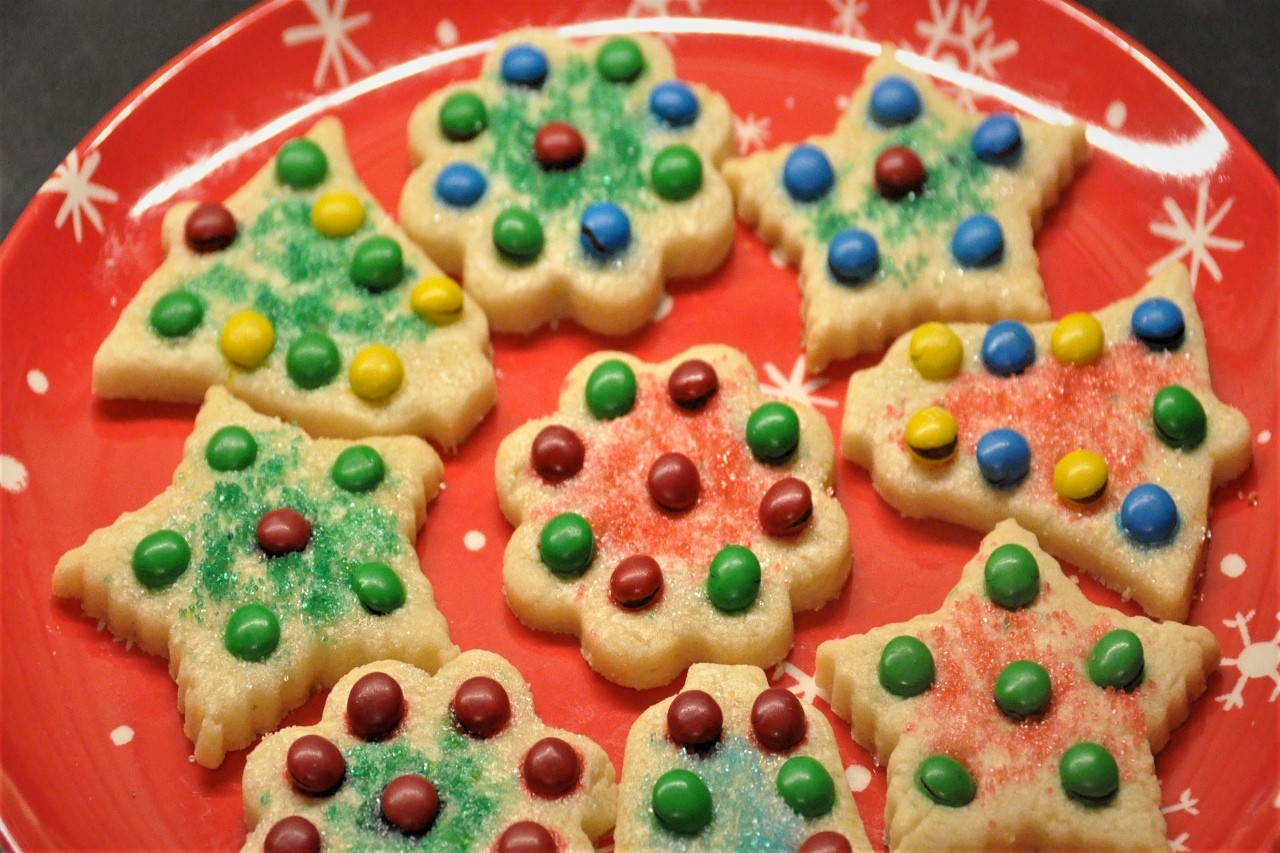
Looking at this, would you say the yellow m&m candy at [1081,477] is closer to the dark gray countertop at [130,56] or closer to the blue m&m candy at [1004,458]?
the blue m&m candy at [1004,458]

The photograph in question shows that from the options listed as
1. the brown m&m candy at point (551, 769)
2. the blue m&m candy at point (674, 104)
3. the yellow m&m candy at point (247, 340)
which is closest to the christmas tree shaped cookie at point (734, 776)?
the brown m&m candy at point (551, 769)

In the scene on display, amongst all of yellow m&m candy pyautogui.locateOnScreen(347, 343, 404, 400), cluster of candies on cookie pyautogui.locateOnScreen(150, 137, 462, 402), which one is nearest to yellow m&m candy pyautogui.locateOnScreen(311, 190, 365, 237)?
cluster of candies on cookie pyautogui.locateOnScreen(150, 137, 462, 402)

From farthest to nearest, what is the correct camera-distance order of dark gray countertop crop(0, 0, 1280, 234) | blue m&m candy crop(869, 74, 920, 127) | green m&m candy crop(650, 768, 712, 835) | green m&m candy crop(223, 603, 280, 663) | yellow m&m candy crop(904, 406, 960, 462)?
dark gray countertop crop(0, 0, 1280, 234), blue m&m candy crop(869, 74, 920, 127), yellow m&m candy crop(904, 406, 960, 462), green m&m candy crop(223, 603, 280, 663), green m&m candy crop(650, 768, 712, 835)

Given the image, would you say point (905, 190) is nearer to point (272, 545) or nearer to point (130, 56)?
point (272, 545)

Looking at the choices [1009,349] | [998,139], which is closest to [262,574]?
[1009,349]

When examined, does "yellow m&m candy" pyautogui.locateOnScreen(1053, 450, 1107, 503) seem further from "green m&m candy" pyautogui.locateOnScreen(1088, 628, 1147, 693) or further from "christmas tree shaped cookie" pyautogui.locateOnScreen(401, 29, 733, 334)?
"christmas tree shaped cookie" pyautogui.locateOnScreen(401, 29, 733, 334)

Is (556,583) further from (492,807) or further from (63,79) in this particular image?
(63,79)
